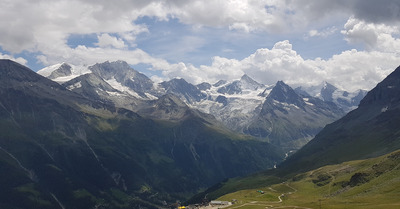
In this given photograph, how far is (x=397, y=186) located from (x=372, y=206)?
37.1 metres

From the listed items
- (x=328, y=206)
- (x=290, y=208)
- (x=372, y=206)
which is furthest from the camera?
(x=290, y=208)

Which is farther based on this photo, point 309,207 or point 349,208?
point 309,207

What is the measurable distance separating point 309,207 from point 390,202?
39.1 m

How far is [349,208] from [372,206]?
1049cm

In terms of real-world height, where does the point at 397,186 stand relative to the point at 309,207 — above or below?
above

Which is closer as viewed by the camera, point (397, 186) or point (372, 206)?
point (372, 206)

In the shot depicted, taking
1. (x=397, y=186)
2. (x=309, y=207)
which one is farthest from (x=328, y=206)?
(x=397, y=186)

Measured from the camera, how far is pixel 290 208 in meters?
198

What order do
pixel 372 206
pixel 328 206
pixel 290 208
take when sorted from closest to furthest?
pixel 372 206 → pixel 328 206 → pixel 290 208

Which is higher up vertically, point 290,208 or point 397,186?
point 397,186

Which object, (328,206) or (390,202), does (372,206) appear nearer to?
(390,202)

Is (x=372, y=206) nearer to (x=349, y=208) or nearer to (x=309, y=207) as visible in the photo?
(x=349, y=208)

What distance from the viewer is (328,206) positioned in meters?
186

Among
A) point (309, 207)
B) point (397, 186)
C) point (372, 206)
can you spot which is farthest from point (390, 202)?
point (309, 207)
